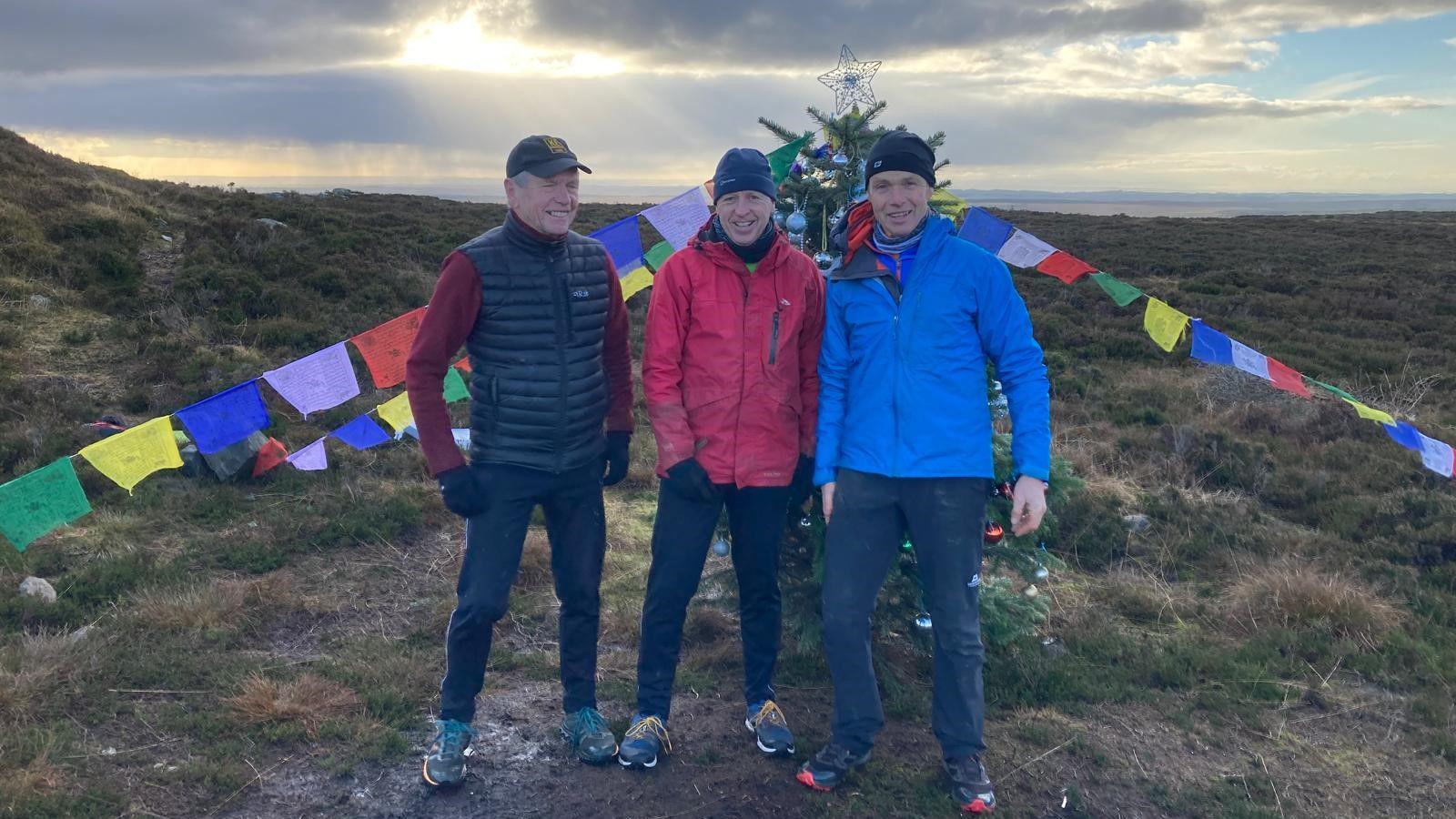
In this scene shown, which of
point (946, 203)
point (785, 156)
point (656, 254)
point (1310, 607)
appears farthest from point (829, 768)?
point (656, 254)

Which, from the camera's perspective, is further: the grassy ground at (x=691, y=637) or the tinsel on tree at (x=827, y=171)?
the tinsel on tree at (x=827, y=171)

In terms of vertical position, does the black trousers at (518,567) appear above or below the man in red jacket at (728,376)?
below

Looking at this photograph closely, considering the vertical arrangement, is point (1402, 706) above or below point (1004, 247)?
below

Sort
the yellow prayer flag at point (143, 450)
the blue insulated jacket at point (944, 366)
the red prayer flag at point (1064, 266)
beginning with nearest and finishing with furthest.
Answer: the blue insulated jacket at point (944, 366), the yellow prayer flag at point (143, 450), the red prayer flag at point (1064, 266)

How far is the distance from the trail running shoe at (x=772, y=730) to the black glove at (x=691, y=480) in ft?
3.49

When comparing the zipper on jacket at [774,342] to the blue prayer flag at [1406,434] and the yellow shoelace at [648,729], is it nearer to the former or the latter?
the yellow shoelace at [648,729]

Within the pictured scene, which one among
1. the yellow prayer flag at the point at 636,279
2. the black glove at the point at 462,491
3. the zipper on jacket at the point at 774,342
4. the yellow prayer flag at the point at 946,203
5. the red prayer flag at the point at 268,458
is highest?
the yellow prayer flag at the point at 946,203

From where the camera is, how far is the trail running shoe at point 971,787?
338cm

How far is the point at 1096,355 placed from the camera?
46.7ft

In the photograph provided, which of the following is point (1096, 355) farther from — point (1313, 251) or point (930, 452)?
point (1313, 251)

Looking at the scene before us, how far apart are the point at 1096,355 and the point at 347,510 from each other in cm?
1153

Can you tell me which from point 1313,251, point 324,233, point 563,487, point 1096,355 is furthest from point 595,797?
point 1313,251

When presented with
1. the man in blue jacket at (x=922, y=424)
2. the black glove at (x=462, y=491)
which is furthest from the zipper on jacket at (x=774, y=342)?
the black glove at (x=462, y=491)

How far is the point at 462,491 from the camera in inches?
130
